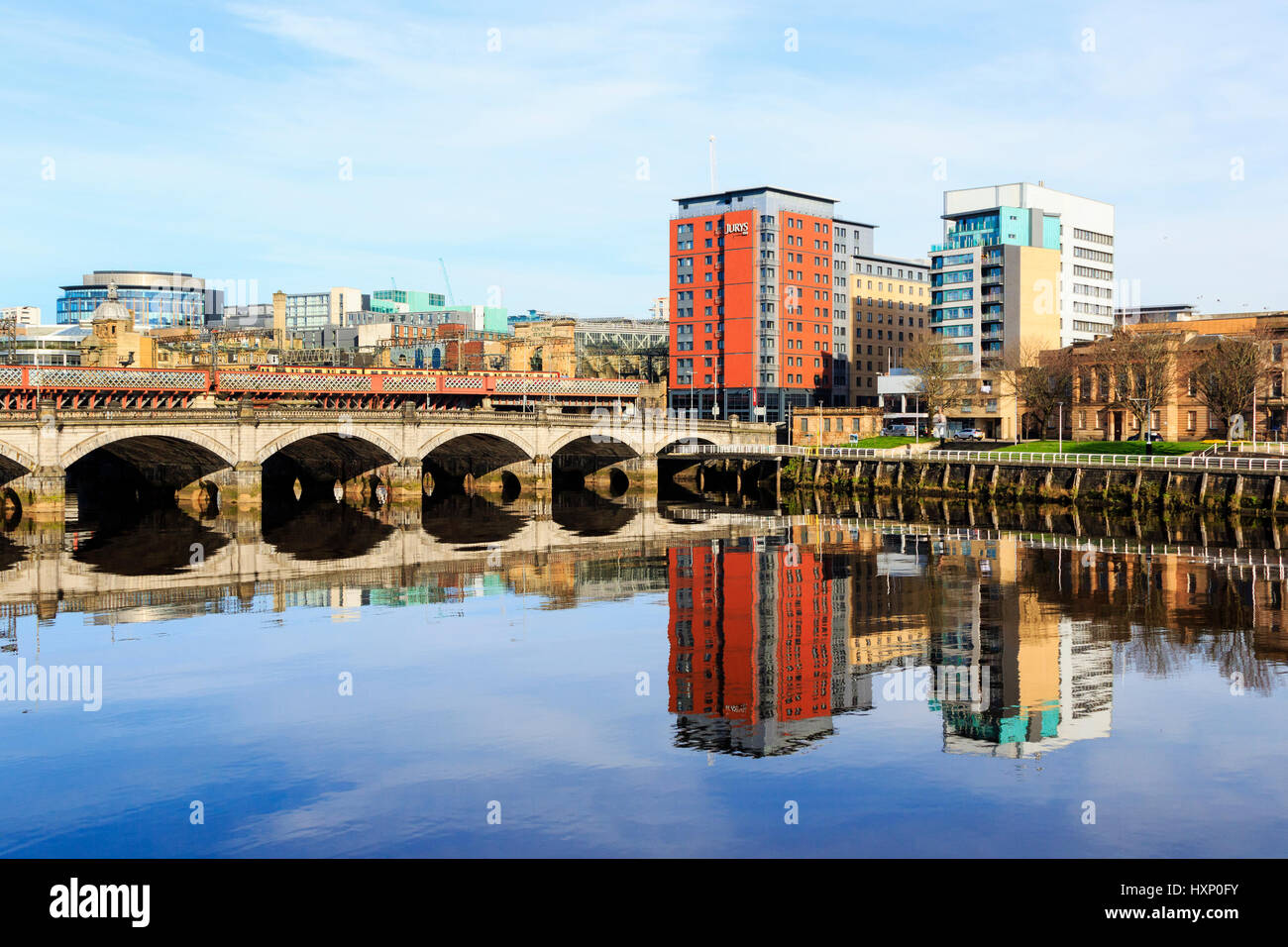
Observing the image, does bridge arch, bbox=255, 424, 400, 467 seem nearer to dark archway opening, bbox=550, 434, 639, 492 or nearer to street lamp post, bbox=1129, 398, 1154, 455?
dark archway opening, bbox=550, 434, 639, 492

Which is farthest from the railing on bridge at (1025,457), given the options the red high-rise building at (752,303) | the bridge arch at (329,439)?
the bridge arch at (329,439)

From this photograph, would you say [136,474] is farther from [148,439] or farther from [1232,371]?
[1232,371]

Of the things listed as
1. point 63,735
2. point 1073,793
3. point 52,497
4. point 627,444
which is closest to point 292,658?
point 63,735

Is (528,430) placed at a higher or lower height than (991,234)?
lower

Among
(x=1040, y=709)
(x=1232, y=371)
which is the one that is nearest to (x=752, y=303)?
(x=1232, y=371)

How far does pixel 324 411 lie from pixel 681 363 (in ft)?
280

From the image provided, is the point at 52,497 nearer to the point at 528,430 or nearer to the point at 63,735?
the point at 528,430

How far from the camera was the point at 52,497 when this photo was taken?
9081cm

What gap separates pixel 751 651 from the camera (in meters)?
44.6

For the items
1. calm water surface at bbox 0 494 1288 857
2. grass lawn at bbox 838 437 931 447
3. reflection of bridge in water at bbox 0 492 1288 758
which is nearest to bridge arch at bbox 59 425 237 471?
reflection of bridge in water at bbox 0 492 1288 758

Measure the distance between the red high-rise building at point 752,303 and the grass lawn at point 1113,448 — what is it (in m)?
56.2

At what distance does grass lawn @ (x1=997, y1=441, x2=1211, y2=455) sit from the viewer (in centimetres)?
11106

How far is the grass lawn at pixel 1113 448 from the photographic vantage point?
111 m

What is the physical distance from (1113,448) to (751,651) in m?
83.6
